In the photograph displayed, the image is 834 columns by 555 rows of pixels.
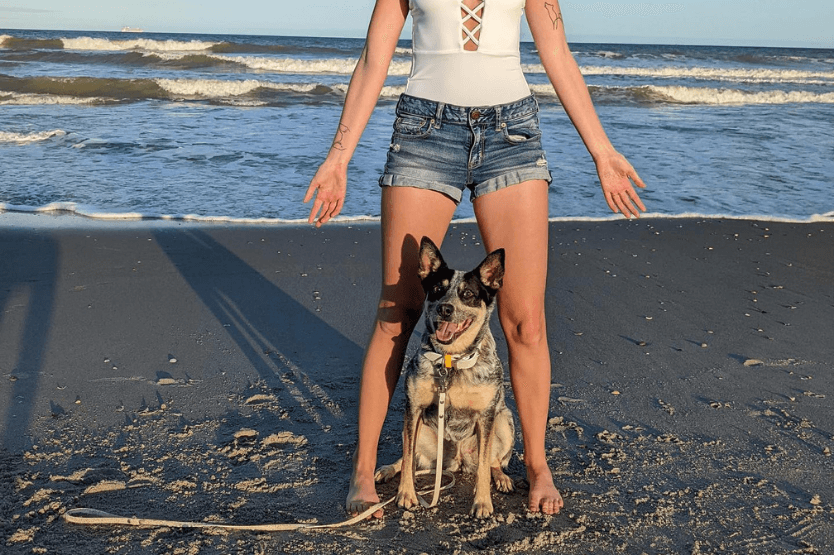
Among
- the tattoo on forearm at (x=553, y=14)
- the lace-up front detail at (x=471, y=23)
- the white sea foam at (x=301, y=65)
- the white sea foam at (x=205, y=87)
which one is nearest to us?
the lace-up front detail at (x=471, y=23)

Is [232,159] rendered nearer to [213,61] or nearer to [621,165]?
[621,165]

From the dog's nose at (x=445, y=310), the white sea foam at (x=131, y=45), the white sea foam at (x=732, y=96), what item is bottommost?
the dog's nose at (x=445, y=310)

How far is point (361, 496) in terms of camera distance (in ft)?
9.79

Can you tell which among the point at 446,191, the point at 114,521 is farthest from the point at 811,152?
the point at 114,521

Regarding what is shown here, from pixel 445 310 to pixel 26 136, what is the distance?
10.7 meters

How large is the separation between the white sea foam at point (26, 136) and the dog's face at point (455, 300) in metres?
10.1

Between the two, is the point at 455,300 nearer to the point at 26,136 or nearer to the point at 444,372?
the point at 444,372

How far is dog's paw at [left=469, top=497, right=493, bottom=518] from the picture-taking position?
296 centimetres

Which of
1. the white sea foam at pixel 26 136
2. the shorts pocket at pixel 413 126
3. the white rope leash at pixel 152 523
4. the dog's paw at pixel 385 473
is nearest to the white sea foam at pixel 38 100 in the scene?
the white sea foam at pixel 26 136

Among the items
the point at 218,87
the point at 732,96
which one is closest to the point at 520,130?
the point at 218,87

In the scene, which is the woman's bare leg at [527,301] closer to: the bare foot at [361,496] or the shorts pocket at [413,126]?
the shorts pocket at [413,126]

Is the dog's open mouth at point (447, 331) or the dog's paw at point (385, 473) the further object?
the dog's paw at point (385, 473)

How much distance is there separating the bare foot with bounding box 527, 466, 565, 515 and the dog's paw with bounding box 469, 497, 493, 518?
0.17 meters

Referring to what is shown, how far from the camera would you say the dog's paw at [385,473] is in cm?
325
